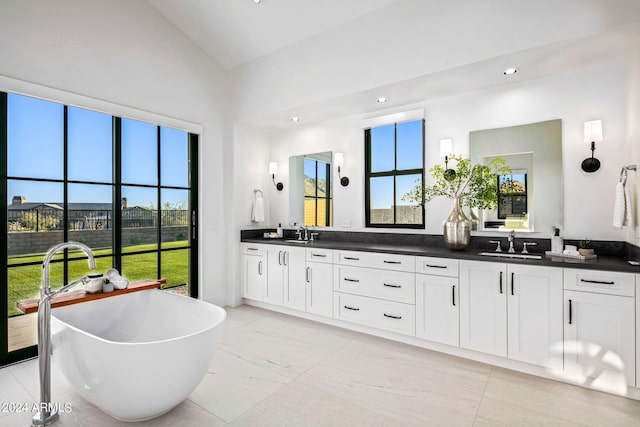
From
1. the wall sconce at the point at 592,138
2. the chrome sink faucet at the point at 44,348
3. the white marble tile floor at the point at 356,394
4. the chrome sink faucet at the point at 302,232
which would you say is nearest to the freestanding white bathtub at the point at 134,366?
the chrome sink faucet at the point at 44,348

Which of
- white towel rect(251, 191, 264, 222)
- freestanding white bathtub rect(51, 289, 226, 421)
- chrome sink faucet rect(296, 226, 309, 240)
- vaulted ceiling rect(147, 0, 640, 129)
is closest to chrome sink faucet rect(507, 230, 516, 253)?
vaulted ceiling rect(147, 0, 640, 129)

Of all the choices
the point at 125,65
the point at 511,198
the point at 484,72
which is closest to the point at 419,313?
the point at 511,198

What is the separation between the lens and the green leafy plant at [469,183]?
307cm

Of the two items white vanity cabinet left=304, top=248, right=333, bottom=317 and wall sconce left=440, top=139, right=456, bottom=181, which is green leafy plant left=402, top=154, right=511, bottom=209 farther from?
white vanity cabinet left=304, top=248, right=333, bottom=317

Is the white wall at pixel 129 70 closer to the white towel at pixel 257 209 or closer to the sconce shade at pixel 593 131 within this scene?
the white towel at pixel 257 209

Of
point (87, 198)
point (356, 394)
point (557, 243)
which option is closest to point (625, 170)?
point (557, 243)

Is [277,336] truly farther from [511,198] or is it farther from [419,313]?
[511,198]

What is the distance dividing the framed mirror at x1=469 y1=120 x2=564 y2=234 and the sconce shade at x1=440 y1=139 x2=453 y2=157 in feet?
0.80

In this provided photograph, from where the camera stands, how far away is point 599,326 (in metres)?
2.26

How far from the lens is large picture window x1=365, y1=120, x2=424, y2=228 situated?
12.1ft

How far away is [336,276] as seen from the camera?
358cm

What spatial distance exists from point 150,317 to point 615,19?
13.1 ft

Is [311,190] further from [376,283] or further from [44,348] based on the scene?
[44,348]

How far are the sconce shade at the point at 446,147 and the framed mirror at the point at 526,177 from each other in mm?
243
